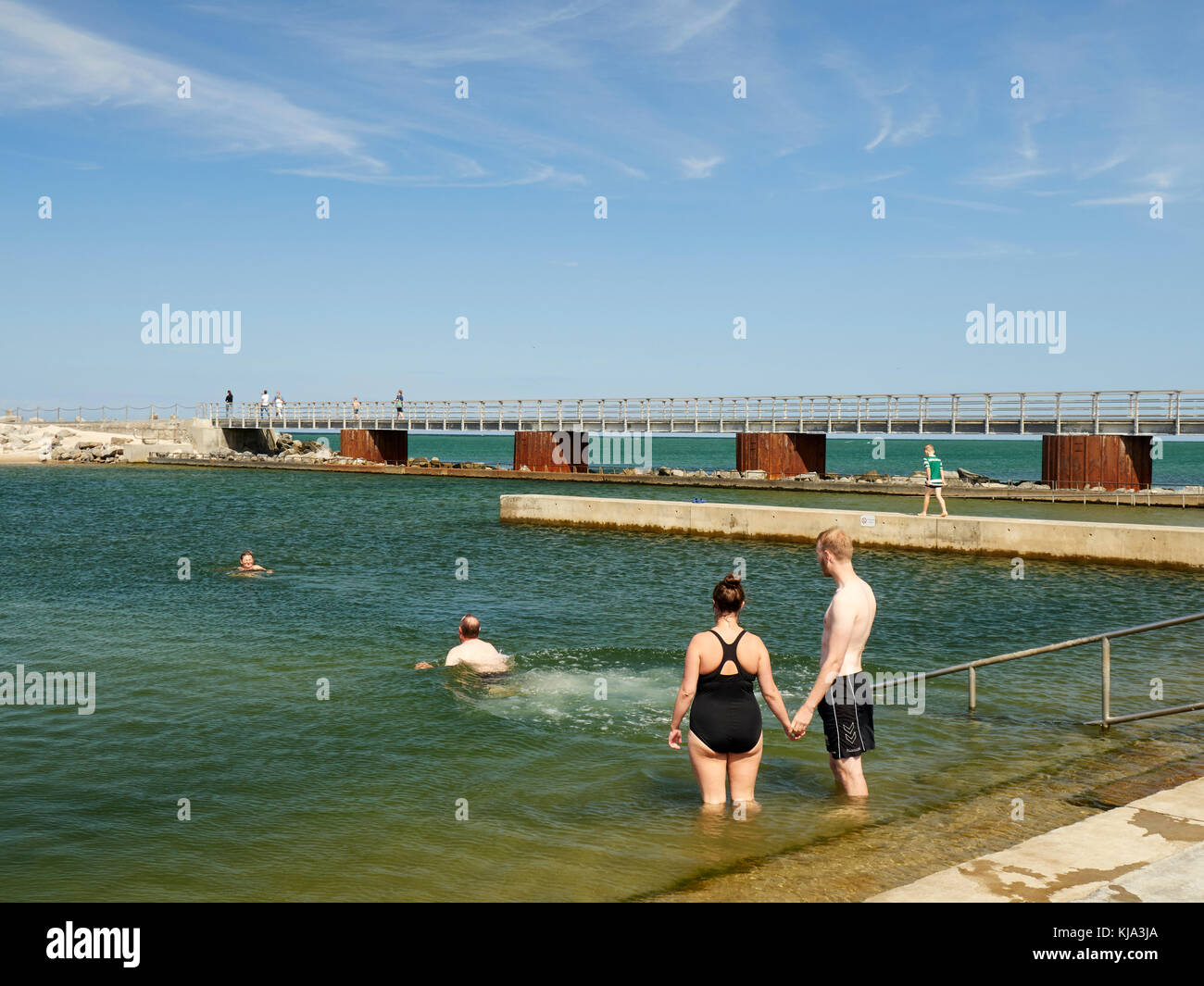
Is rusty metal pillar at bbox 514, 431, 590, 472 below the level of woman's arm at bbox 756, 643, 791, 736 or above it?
above

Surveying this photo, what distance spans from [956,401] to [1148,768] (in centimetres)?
3689

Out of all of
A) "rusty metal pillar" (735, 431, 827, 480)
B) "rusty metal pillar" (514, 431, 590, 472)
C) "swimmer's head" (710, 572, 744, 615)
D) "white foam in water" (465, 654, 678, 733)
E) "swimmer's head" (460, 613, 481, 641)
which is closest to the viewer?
"swimmer's head" (710, 572, 744, 615)

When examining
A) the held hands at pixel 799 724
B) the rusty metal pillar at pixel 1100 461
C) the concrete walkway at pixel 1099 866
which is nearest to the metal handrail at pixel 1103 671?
the held hands at pixel 799 724

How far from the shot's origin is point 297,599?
707 inches

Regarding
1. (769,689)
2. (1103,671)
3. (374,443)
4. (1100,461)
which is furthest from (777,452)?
(769,689)

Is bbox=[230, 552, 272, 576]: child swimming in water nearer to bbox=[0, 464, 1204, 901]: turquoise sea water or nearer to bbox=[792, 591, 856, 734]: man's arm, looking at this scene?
bbox=[0, 464, 1204, 901]: turquoise sea water

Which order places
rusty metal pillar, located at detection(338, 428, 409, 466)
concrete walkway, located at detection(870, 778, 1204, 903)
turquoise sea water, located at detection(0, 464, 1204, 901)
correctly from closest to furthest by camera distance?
concrete walkway, located at detection(870, 778, 1204, 903) → turquoise sea water, located at detection(0, 464, 1204, 901) → rusty metal pillar, located at detection(338, 428, 409, 466)

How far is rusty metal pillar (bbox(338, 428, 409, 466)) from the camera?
64.8 metres

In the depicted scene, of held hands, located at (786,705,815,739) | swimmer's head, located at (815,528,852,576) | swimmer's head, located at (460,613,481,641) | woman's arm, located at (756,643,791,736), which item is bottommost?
swimmer's head, located at (460,613,481,641)

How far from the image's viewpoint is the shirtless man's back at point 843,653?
6086 mm

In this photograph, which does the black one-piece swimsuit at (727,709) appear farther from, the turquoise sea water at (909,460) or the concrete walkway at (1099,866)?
the turquoise sea water at (909,460)

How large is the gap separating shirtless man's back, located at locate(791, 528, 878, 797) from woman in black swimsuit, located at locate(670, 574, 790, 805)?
300mm

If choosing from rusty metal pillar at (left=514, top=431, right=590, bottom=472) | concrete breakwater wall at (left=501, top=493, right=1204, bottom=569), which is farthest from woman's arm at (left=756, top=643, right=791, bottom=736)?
rusty metal pillar at (left=514, top=431, right=590, bottom=472)
